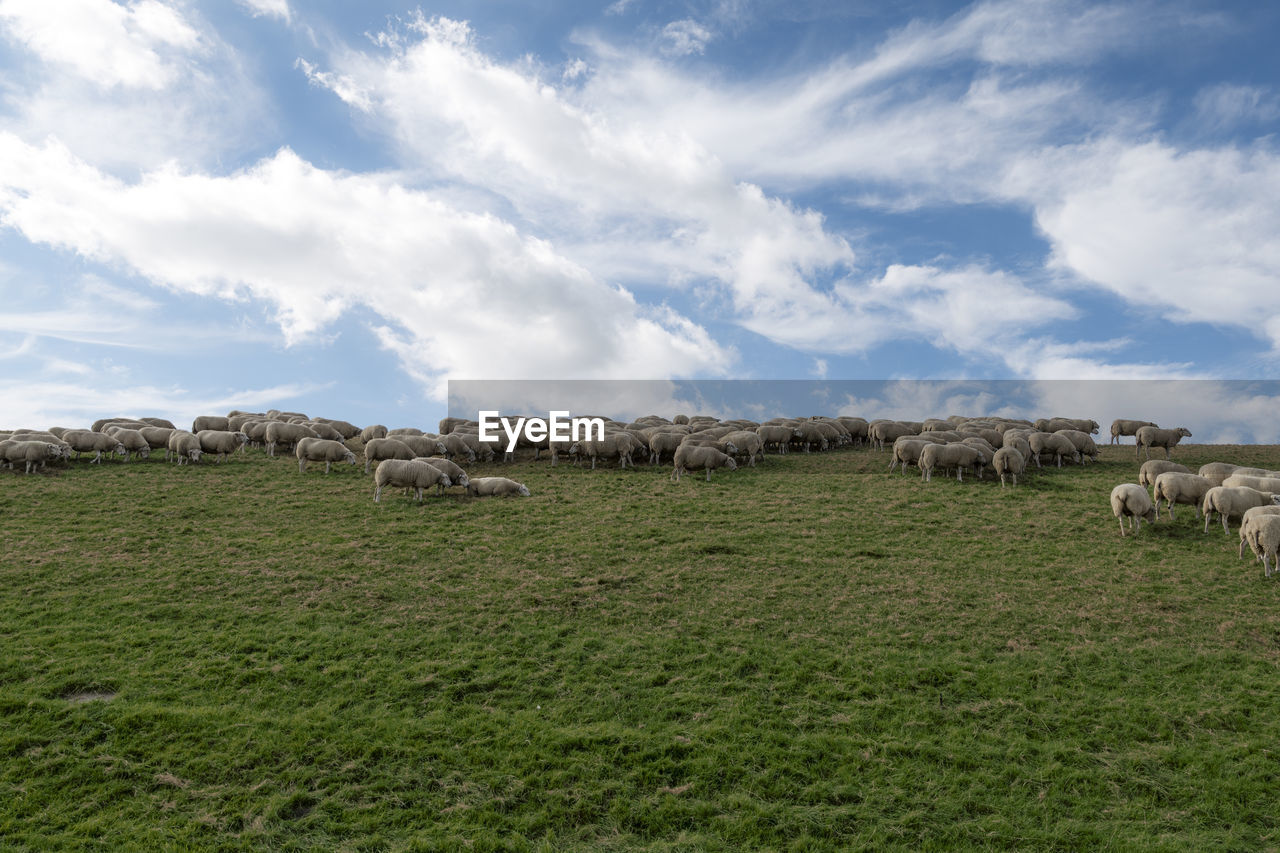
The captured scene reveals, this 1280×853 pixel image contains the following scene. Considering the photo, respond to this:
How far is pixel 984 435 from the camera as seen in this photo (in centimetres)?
3728

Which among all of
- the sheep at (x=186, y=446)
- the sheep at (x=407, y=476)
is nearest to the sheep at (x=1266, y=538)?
the sheep at (x=407, y=476)

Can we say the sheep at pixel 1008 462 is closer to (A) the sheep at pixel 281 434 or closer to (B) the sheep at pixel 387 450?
(B) the sheep at pixel 387 450

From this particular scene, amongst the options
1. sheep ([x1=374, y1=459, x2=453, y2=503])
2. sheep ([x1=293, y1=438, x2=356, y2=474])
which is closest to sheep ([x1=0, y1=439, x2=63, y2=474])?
sheep ([x1=293, y1=438, x2=356, y2=474])

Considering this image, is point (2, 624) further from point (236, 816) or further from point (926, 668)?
point (926, 668)

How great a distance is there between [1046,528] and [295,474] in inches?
1273

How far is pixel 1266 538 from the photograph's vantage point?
64.6 feet

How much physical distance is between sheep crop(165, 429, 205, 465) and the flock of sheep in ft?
→ 0.17

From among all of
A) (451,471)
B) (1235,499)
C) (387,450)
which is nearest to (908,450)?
(1235,499)

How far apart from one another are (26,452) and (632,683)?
32.9 meters

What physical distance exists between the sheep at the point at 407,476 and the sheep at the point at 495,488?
128 cm

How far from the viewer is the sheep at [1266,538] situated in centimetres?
1959

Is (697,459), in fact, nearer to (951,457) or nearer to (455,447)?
(951,457)

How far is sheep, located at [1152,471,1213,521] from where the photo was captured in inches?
956

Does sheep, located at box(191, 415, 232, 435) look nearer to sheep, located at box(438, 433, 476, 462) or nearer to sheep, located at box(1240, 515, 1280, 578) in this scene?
sheep, located at box(438, 433, 476, 462)
